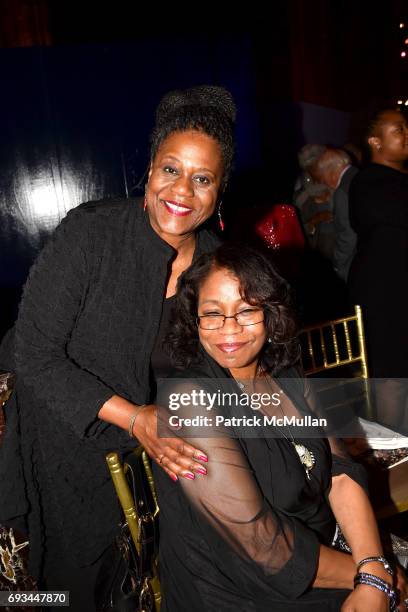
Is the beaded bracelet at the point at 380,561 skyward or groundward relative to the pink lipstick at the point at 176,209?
groundward

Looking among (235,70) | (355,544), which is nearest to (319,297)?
(235,70)

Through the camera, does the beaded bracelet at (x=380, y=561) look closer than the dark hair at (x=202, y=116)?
Yes

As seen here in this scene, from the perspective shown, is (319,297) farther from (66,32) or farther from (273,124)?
(66,32)

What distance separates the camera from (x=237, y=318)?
5.33 feet

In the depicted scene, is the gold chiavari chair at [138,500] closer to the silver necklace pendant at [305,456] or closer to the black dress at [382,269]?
A: the silver necklace pendant at [305,456]

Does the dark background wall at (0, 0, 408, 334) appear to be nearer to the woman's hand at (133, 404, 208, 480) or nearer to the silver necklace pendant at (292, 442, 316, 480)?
the silver necklace pendant at (292, 442, 316, 480)

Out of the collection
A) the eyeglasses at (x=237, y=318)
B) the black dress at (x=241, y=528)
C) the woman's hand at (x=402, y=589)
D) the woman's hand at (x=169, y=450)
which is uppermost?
the eyeglasses at (x=237, y=318)

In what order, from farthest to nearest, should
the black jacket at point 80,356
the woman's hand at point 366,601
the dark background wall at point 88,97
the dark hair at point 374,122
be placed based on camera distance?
1. the dark background wall at point 88,97
2. the dark hair at point 374,122
3. the black jacket at point 80,356
4. the woman's hand at point 366,601

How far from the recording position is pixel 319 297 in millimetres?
5590

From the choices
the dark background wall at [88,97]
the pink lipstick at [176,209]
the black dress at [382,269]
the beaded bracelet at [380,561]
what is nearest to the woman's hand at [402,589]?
the beaded bracelet at [380,561]

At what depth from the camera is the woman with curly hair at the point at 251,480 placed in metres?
1.40

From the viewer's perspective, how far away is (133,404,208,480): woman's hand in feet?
4.38

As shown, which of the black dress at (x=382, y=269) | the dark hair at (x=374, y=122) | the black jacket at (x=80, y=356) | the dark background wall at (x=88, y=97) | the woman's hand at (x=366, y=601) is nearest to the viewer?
the woman's hand at (x=366, y=601)

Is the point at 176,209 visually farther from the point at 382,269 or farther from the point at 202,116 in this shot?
the point at 382,269
